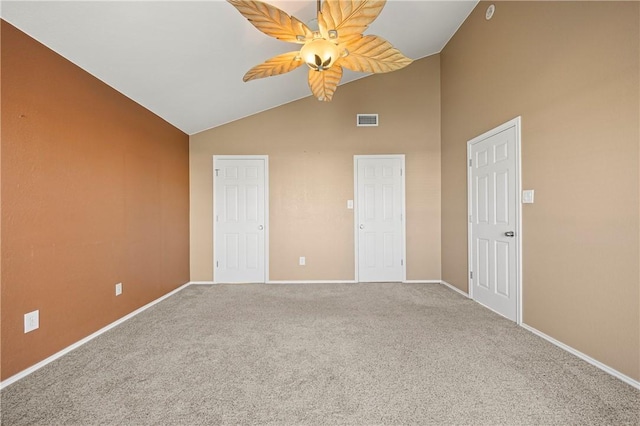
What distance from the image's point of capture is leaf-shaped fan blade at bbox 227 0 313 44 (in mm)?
1761

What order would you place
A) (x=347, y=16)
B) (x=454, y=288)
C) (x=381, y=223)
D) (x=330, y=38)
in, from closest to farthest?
1. (x=347, y=16)
2. (x=330, y=38)
3. (x=454, y=288)
4. (x=381, y=223)

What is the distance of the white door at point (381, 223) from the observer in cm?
457

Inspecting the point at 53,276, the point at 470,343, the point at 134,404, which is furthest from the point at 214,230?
the point at 470,343

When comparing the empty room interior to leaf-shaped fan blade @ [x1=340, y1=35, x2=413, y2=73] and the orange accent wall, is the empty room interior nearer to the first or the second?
the orange accent wall

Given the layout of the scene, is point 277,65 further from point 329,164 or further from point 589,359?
point 589,359

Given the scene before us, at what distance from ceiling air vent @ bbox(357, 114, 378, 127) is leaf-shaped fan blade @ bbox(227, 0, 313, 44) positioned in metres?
2.68

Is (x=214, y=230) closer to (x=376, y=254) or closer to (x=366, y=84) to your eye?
(x=376, y=254)

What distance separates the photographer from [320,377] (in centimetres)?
188

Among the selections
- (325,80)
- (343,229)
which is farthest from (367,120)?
(325,80)

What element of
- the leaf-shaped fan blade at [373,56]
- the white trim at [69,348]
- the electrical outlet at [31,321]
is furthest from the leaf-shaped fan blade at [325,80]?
the white trim at [69,348]

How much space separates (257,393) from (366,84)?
14.4 feet

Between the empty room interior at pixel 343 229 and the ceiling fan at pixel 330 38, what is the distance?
0.59ft

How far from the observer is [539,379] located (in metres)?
1.83

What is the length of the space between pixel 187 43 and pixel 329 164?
2540 millimetres
